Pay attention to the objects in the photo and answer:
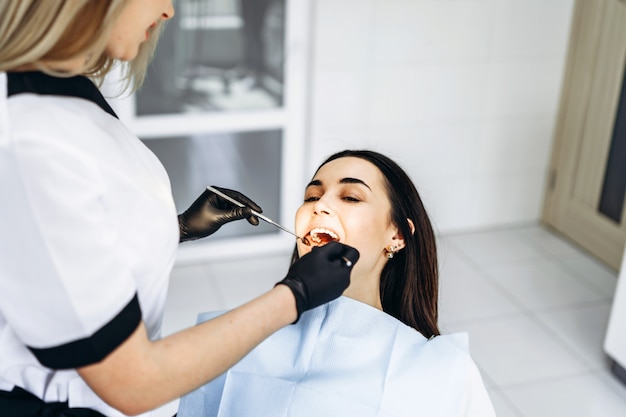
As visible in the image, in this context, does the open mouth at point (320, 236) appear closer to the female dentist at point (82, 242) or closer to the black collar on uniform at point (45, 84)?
the female dentist at point (82, 242)

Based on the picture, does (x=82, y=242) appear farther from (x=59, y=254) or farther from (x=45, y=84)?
(x=45, y=84)

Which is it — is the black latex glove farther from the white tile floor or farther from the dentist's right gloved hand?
the white tile floor

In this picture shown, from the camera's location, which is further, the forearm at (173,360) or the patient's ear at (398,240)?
the patient's ear at (398,240)

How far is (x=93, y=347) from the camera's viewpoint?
3.27ft

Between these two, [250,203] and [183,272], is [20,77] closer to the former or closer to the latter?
[250,203]

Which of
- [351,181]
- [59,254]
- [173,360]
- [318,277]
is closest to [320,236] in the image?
[351,181]

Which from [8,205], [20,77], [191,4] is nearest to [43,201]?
[8,205]

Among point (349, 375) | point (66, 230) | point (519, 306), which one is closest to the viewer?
point (66, 230)

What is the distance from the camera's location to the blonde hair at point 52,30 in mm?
962

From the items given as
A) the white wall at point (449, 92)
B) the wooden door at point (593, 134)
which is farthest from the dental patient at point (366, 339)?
the wooden door at point (593, 134)

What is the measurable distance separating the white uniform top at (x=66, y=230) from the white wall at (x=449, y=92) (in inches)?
94.5

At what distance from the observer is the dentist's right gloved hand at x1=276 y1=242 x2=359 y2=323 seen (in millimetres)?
1206

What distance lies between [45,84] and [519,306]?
267 cm

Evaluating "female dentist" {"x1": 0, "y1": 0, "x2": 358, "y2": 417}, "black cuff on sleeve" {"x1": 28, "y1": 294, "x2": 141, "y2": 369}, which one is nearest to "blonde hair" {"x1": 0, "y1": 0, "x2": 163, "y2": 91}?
"female dentist" {"x1": 0, "y1": 0, "x2": 358, "y2": 417}
